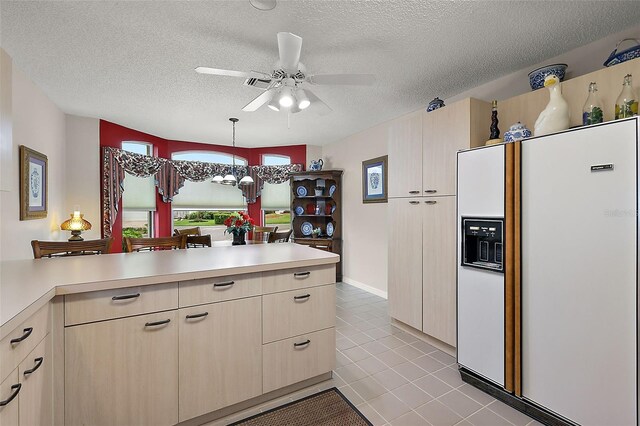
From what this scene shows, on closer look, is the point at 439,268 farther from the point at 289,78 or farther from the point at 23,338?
the point at 23,338

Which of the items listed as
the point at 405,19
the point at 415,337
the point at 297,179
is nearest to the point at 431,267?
the point at 415,337

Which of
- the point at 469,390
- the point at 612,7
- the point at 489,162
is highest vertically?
the point at 612,7

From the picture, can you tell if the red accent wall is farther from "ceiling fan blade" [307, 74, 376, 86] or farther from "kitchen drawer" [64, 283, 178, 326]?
"ceiling fan blade" [307, 74, 376, 86]

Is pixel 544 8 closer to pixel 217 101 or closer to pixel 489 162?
pixel 489 162

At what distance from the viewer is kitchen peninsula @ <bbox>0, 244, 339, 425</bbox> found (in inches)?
46.0

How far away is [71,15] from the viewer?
1.81 metres

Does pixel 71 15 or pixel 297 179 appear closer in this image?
pixel 71 15

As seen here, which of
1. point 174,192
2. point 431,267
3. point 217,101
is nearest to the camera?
point 431,267

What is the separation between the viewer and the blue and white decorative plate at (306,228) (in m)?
5.30

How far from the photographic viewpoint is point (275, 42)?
2.11 m

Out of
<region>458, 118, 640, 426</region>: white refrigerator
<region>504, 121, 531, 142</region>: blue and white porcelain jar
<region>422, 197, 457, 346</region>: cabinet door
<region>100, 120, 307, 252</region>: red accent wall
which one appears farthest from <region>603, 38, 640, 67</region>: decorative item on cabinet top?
<region>100, 120, 307, 252</region>: red accent wall

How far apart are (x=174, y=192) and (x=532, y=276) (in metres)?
5.15

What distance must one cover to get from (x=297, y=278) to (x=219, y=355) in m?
0.64

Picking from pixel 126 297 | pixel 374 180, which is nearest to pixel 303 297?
pixel 126 297
